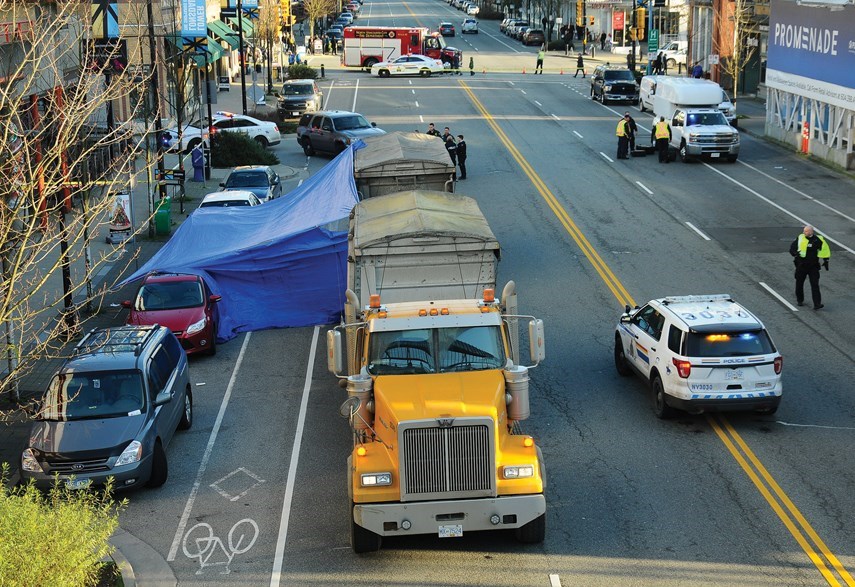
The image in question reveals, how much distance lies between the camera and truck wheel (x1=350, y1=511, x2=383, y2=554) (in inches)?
553

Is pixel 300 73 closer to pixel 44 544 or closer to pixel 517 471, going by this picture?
pixel 517 471

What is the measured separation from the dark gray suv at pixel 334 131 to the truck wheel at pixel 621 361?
85.9 feet

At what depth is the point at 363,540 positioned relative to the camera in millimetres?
14133

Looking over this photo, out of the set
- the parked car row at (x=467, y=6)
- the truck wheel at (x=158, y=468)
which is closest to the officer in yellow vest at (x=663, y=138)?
the truck wheel at (x=158, y=468)

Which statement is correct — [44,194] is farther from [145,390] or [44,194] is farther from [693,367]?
[693,367]

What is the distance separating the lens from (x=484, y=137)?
50875 mm

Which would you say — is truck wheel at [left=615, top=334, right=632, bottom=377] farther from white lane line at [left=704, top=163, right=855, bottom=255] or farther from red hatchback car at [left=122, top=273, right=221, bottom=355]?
white lane line at [left=704, top=163, right=855, bottom=255]

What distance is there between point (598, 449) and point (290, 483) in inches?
179

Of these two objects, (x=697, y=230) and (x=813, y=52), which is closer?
(x=697, y=230)

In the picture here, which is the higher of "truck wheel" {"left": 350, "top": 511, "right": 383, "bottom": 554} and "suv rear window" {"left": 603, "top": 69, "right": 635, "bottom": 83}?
"suv rear window" {"left": 603, "top": 69, "right": 635, "bottom": 83}

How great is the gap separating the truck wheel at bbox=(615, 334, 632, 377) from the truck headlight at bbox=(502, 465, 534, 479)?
7671 mm

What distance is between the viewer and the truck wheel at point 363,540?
1405 cm

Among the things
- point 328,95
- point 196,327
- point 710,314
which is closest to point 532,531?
point 710,314

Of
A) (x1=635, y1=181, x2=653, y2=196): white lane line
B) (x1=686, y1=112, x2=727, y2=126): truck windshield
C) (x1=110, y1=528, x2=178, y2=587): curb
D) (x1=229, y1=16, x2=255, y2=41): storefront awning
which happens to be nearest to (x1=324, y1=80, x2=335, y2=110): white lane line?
(x1=229, y1=16, x2=255, y2=41): storefront awning
